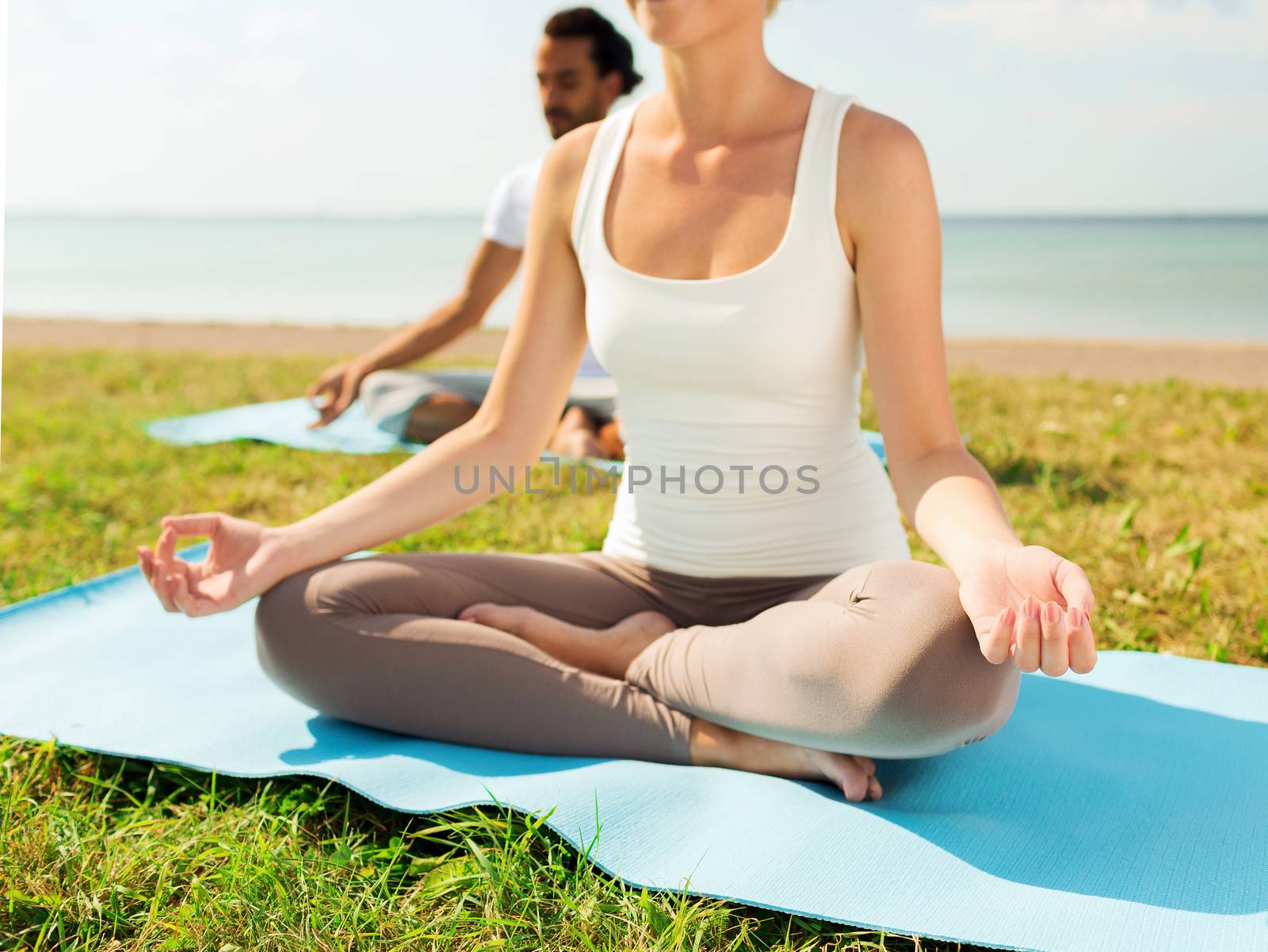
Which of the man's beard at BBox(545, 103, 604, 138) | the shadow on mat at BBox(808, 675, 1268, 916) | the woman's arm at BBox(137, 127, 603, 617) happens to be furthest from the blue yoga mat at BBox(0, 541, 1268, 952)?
the man's beard at BBox(545, 103, 604, 138)

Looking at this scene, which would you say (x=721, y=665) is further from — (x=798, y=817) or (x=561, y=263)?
(x=561, y=263)

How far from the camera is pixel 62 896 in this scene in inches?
56.6

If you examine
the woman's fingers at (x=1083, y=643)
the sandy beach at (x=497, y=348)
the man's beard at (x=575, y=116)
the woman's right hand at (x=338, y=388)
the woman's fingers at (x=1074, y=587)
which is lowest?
the sandy beach at (x=497, y=348)

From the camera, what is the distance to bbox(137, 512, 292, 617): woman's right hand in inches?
67.2

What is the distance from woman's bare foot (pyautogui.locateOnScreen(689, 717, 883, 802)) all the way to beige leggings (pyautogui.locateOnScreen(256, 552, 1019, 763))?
1.2 inches

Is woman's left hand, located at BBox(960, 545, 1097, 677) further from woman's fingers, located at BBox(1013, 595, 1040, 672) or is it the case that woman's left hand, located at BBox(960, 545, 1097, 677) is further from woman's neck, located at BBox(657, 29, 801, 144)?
woman's neck, located at BBox(657, 29, 801, 144)

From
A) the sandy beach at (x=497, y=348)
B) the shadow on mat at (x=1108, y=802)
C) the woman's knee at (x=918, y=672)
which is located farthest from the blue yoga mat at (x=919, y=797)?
the sandy beach at (x=497, y=348)

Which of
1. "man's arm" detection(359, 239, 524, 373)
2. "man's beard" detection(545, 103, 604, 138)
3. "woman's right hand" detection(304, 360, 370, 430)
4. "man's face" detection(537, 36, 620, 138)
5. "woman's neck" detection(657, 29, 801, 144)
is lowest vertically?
"woman's right hand" detection(304, 360, 370, 430)

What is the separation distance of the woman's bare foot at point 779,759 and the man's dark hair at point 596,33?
271 cm

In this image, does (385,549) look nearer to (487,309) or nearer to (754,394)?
(487,309)

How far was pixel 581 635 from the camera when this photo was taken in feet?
5.99

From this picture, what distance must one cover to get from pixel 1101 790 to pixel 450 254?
94.5ft

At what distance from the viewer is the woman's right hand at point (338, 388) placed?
4.18 m

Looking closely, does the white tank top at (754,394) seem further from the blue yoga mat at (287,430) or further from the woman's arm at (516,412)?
the blue yoga mat at (287,430)
